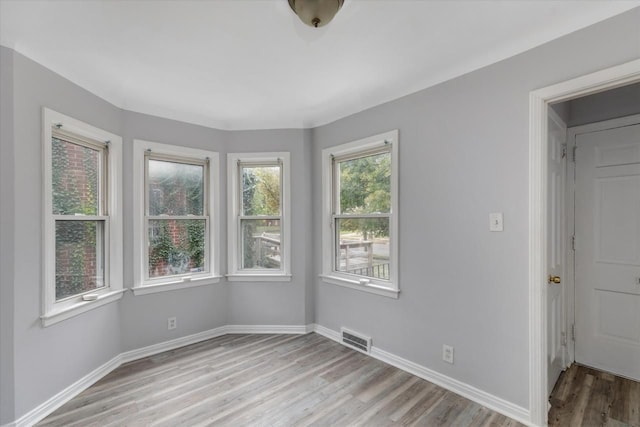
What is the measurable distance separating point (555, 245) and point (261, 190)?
9.43 feet

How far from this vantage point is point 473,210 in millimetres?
2197

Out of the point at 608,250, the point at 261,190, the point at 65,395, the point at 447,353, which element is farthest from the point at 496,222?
the point at 65,395

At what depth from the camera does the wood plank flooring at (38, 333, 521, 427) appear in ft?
6.56

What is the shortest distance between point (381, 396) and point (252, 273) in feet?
6.24

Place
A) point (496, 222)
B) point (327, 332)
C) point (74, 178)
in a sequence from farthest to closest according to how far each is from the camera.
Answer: point (327, 332), point (74, 178), point (496, 222)

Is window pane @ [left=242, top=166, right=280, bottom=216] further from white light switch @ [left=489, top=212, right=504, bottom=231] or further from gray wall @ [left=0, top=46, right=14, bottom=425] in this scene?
white light switch @ [left=489, top=212, right=504, bottom=231]

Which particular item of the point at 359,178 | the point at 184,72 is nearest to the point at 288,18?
the point at 184,72

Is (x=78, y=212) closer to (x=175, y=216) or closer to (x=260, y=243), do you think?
(x=175, y=216)

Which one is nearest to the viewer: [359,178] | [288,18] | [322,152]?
[288,18]

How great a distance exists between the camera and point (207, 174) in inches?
134

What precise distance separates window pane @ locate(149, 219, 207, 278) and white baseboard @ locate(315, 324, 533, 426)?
2.15m

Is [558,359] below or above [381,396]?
above

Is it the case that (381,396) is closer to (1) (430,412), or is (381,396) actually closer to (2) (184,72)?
(1) (430,412)

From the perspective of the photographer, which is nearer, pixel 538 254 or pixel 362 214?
pixel 538 254
